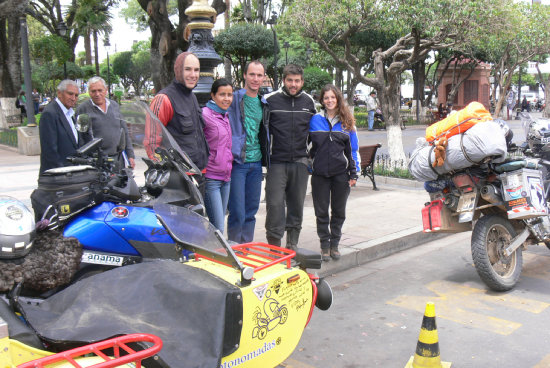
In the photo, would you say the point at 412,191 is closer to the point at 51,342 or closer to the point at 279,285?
the point at 279,285

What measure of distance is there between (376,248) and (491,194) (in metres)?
1.68

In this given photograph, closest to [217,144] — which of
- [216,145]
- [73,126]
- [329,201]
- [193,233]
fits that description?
[216,145]

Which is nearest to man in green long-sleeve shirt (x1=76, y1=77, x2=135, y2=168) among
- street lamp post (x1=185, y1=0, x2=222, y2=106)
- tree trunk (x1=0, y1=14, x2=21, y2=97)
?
street lamp post (x1=185, y1=0, x2=222, y2=106)

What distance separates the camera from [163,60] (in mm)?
15570

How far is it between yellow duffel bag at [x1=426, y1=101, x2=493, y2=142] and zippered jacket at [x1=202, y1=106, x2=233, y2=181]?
77.6 inches

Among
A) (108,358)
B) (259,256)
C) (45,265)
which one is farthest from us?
(259,256)

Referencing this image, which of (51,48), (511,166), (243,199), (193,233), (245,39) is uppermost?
(245,39)

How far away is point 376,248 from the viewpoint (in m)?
6.23

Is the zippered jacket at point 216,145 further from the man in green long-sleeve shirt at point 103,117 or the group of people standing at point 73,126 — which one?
the man in green long-sleeve shirt at point 103,117

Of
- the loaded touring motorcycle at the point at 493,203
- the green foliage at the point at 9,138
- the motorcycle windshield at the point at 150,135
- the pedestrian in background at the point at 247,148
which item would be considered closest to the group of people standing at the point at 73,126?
the pedestrian in background at the point at 247,148

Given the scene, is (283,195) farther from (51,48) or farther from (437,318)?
(51,48)

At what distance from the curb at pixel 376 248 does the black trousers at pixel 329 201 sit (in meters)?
0.24

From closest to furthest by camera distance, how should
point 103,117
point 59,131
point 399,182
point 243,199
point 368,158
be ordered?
point 243,199 < point 59,131 < point 103,117 < point 368,158 < point 399,182

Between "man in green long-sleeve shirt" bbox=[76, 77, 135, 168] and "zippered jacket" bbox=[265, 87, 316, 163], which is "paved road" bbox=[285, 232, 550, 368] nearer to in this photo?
"zippered jacket" bbox=[265, 87, 316, 163]
